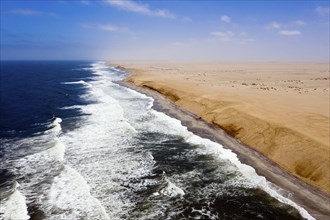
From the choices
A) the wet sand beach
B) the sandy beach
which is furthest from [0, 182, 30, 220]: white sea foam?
the sandy beach

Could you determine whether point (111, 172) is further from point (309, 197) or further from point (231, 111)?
point (231, 111)

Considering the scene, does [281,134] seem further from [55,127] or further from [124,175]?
[55,127]

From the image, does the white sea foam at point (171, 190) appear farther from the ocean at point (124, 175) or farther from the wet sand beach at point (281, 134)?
the wet sand beach at point (281, 134)

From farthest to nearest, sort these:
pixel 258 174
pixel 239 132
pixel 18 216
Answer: pixel 239 132 < pixel 258 174 < pixel 18 216

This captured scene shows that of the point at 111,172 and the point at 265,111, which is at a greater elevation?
the point at 265,111

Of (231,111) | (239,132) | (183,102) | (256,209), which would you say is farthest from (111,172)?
(183,102)

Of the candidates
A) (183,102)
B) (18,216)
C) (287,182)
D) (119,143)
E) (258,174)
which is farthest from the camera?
(183,102)

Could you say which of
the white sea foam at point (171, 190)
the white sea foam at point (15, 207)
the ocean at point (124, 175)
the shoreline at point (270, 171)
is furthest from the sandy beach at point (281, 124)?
the white sea foam at point (15, 207)
